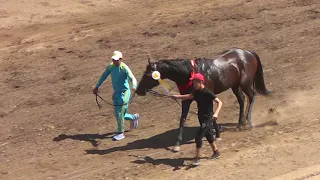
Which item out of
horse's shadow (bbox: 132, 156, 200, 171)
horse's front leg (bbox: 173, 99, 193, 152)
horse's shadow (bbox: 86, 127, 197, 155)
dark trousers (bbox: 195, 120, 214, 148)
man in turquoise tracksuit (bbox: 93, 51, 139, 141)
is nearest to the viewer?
dark trousers (bbox: 195, 120, 214, 148)

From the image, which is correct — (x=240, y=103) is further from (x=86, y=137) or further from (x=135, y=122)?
(x=86, y=137)

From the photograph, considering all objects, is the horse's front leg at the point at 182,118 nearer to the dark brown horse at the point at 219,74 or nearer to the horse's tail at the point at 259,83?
the dark brown horse at the point at 219,74

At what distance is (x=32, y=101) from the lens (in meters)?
14.1

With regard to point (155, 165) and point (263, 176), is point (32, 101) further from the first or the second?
point (263, 176)

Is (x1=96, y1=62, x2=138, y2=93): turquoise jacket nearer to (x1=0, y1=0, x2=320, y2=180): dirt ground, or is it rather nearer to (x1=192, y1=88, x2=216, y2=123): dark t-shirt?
(x1=0, y1=0, x2=320, y2=180): dirt ground

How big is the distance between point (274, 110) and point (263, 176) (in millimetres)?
3181

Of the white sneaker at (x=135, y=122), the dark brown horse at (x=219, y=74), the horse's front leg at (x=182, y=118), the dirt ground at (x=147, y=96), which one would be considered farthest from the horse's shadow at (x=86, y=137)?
the horse's front leg at (x=182, y=118)

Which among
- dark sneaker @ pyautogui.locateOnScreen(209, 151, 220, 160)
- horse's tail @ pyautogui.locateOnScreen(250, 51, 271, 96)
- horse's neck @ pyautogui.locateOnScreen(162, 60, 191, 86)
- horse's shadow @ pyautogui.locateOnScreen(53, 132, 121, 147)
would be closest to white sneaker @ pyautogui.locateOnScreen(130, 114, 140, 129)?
horse's shadow @ pyautogui.locateOnScreen(53, 132, 121, 147)

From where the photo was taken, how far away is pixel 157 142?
11.6 meters

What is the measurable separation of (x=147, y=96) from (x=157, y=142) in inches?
99.6

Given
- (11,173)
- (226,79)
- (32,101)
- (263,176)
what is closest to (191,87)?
(226,79)

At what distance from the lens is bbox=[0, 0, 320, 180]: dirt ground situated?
10625 millimetres

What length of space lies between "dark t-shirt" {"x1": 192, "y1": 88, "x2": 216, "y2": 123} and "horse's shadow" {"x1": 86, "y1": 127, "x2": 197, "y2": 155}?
1588 mm

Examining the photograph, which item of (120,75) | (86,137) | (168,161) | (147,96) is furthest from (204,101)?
(147,96)
